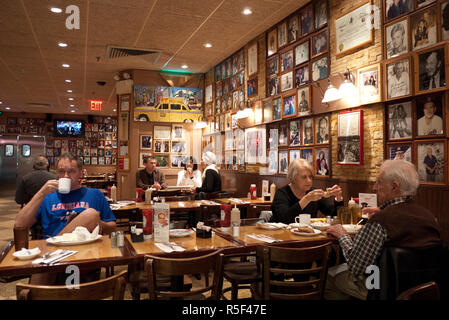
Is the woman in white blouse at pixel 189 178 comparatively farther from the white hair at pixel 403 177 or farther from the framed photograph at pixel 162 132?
the white hair at pixel 403 177

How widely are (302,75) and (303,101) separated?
0.42 meters

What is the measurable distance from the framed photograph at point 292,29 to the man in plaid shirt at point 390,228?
153 inches

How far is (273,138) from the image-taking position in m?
6.34

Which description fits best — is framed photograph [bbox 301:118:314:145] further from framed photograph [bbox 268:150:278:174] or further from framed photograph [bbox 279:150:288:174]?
framed photograph [bbox 268:150:278:174]

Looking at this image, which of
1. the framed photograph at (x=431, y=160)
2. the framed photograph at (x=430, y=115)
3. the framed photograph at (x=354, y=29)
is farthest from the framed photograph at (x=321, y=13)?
the framed photograph at (x=431, y=160)

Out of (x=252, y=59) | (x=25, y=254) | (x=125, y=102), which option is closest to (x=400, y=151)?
(x=25, y=254)

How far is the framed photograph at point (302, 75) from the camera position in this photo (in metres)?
5.43

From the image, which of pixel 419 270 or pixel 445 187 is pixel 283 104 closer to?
pixel 445 187

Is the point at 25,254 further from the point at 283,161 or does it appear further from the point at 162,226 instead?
the point at 283,161

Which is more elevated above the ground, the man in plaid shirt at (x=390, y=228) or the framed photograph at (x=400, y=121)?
the framed photograph at (x=400, y=121)

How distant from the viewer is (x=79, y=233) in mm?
2568

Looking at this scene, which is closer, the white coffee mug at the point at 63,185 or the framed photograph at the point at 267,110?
the white coffee mug at the point at 63,185

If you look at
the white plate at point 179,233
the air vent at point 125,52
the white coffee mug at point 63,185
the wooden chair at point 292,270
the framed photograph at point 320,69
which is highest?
the air vent at point 125,52
